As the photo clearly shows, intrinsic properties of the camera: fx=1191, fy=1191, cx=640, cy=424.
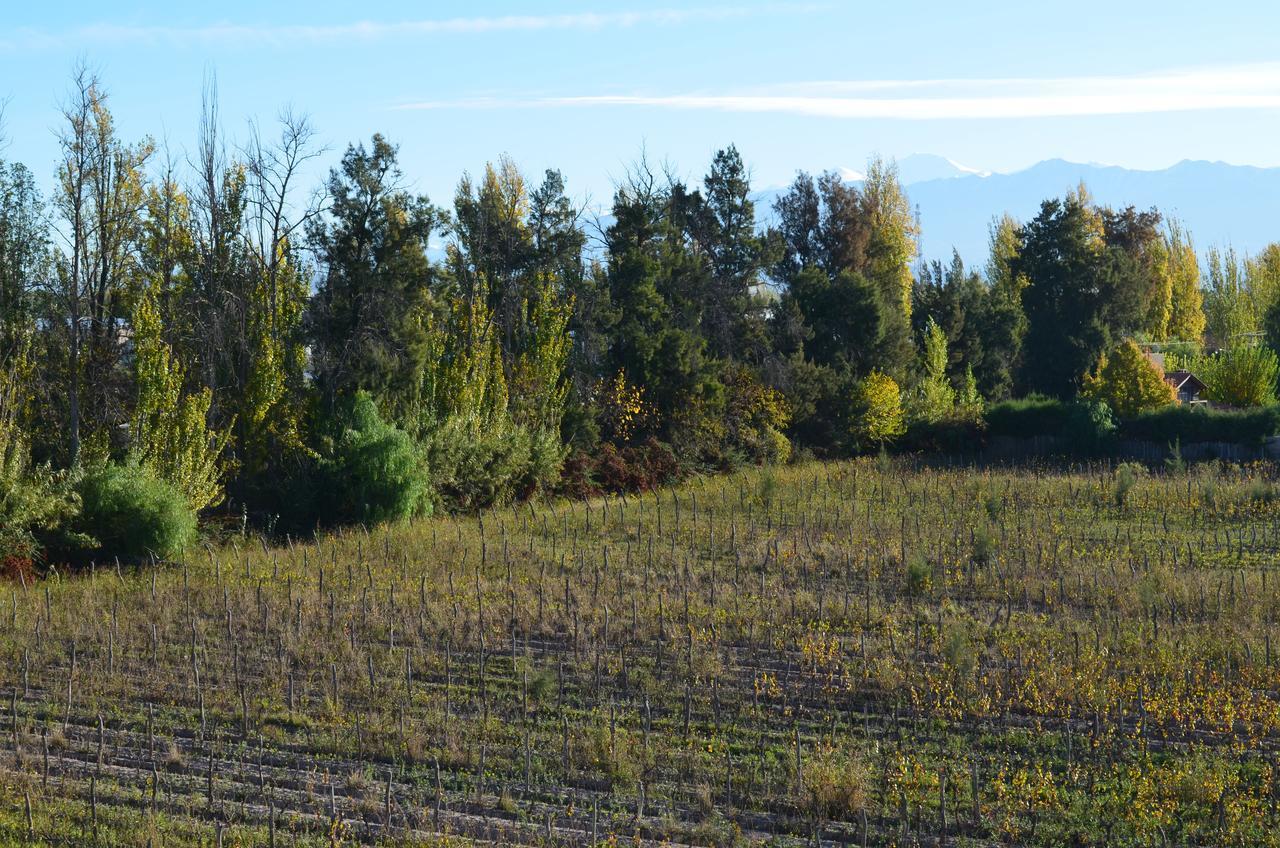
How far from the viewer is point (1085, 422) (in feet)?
136

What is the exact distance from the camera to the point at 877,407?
1673 inches

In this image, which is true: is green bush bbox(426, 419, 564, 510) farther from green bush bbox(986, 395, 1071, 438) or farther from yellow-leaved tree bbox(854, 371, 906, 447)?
green bush bbox(986, 395, 1071, 438)

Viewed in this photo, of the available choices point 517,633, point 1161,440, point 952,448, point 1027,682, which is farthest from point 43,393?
point 1161,440

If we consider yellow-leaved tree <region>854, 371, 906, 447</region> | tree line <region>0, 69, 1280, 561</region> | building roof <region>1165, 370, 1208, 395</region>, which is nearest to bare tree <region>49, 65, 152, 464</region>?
tree line <region>0, 69, 1280, 561</region>

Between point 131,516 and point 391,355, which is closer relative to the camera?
point 131,516

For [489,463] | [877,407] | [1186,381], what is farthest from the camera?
[1186,381]

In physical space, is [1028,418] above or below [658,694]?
above

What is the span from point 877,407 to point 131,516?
86.1ft

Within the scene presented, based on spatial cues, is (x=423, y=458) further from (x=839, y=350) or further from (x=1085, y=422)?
(x=1085, y=422)

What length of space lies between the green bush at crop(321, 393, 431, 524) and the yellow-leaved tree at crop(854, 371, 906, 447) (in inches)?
736

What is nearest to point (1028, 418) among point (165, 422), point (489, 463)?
point (489, 463)

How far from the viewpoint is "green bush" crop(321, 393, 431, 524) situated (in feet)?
93.2

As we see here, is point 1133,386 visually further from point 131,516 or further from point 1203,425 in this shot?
point 131,516

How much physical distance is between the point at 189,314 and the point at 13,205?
4990mm
